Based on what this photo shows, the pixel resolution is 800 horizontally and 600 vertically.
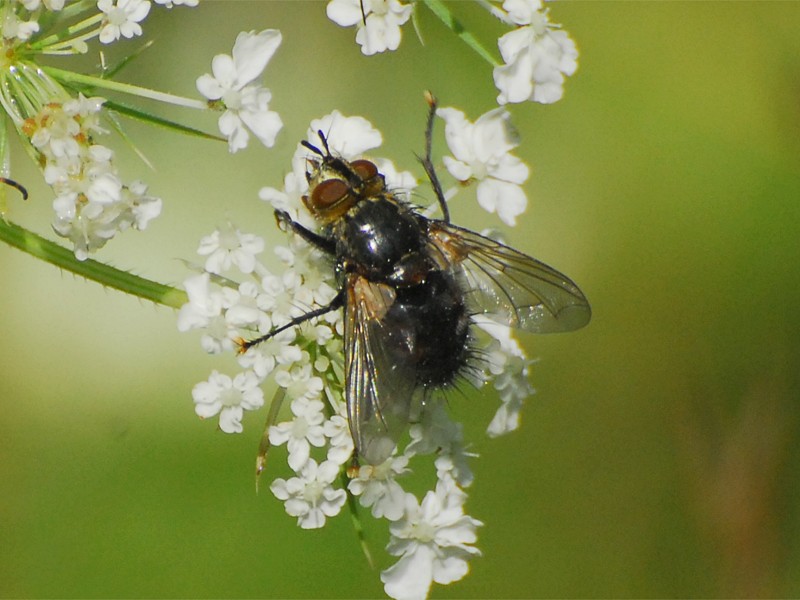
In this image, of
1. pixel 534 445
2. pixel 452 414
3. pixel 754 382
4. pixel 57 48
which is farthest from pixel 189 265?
pixel 754 382


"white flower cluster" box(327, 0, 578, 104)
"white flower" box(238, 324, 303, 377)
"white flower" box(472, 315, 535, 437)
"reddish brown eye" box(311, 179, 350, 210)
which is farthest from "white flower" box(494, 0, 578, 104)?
"white flower" box(238, 324, 303, 377)

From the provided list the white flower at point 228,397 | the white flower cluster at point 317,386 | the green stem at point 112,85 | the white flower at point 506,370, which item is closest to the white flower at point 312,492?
the white flower cluster at point 317,386

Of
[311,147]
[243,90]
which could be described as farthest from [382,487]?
[243,90]

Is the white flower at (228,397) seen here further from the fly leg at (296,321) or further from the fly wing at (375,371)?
the fly wing at (375,371)

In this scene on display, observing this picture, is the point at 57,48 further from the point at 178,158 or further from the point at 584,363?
the point at 584,363

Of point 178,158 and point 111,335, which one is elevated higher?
point 178,158

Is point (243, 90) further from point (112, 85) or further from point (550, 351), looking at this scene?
point (550, 351)

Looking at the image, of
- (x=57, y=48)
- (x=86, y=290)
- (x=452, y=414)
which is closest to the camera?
(x=57, y=48)
